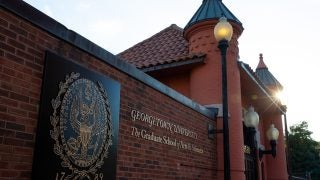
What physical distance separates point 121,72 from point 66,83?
145 cm

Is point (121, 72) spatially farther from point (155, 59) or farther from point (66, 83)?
point (155, 59)

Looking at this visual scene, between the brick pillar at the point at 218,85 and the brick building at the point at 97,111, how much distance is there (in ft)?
0.08

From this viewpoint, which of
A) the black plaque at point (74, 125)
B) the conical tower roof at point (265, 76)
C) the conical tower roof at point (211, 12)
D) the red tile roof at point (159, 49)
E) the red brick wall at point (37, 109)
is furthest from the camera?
the conical tower roof at point (265, 76)

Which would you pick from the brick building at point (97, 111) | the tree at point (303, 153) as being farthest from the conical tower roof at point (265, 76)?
the tree at point (303, 153)

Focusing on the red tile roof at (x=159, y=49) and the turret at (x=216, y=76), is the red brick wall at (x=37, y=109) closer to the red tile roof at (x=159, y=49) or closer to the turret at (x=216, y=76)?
the turret at (x=216, y=76)

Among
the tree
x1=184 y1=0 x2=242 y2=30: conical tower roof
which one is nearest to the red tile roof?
x1=184 y1=0 x2=242 y2=30: conical tower roof

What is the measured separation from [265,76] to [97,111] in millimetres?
14239

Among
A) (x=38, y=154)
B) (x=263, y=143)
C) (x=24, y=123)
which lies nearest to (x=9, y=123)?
(x=24, y=123)

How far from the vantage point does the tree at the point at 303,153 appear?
4003 cm

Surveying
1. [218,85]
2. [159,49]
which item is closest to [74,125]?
[218,85]

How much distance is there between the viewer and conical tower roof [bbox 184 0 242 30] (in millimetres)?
9134

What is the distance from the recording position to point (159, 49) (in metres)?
11.5

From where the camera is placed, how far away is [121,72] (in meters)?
5.32

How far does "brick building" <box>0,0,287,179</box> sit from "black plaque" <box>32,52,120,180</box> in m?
0.01
